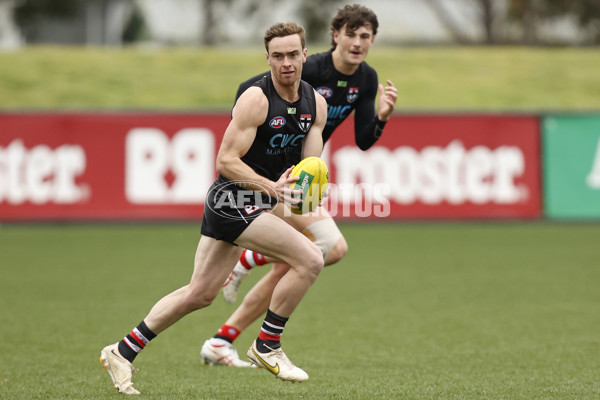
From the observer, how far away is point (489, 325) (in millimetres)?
8164

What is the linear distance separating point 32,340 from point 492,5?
3182cm

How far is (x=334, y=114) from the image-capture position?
7.54 m

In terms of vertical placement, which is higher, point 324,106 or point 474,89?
point 474,89

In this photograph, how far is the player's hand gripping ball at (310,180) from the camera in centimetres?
567

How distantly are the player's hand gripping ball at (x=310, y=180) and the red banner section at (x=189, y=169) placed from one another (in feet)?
33.9

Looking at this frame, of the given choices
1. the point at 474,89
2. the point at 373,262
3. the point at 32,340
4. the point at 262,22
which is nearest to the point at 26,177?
the point at 373,262

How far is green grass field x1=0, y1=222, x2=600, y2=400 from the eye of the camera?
6.00 m

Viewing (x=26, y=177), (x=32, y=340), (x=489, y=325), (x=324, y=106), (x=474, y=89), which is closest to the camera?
(x=324, y=106)

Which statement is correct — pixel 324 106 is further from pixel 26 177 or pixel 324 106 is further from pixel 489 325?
pixel 26 177

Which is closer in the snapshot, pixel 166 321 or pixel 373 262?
pixel 166 321

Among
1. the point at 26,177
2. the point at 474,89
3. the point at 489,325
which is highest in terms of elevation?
the point at 474,89

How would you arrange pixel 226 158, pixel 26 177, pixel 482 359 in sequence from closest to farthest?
pixel 226 158 < pixel 482 359 < pixel 26 177

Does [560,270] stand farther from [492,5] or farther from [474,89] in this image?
Answer: [492,5]

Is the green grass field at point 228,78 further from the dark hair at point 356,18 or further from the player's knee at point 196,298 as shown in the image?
the player's knee at point 196,298
